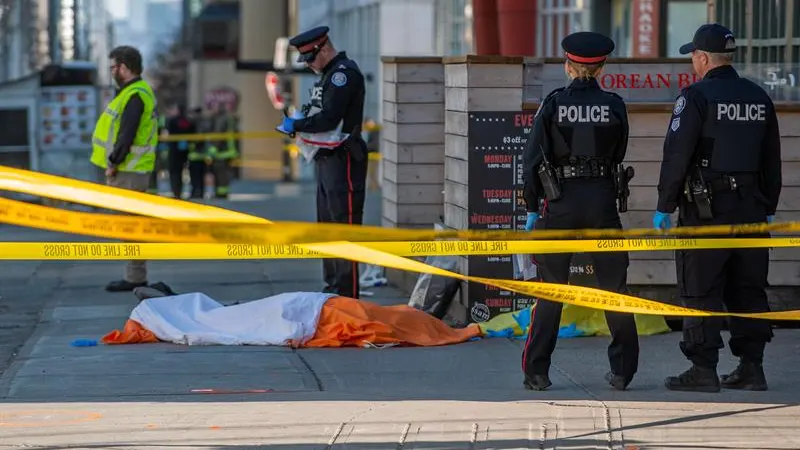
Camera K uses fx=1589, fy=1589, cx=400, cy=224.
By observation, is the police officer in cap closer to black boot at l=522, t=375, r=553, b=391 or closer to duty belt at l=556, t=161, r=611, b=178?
duty belt at l=556, t=161, r=611, b=178

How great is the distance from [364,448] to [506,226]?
3669mm

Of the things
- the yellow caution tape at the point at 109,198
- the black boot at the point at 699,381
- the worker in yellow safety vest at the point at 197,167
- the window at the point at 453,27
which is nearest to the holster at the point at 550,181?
the black boot at the point at 699,381

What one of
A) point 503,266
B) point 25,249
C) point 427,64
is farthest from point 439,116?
point 25,249

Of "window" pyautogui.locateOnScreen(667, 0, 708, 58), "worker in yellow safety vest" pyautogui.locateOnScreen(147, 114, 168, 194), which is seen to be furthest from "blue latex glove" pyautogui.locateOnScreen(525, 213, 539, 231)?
"window" pyautogui.locateOnScreen(667, 0, 708, 58)

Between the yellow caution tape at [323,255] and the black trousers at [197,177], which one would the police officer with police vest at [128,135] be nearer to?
the yellow caution tape at [323,255]

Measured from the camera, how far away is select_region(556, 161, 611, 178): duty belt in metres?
7.53

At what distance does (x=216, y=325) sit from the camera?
9336mm

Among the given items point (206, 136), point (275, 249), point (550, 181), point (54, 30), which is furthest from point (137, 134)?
point (206, 136)

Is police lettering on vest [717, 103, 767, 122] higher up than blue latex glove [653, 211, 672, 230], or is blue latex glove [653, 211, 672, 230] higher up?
police lettering on vest [717, 103, 767, 122]

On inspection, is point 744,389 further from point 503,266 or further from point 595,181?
point 503,266

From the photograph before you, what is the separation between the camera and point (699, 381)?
771 cm

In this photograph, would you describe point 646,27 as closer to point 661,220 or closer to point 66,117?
point 66,117

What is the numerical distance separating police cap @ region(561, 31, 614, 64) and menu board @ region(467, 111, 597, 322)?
2.21 metres

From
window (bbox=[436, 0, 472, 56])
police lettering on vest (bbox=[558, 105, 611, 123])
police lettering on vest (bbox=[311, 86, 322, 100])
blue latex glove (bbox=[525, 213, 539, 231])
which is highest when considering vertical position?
window (bbox=[436, 0, 472, 56])
